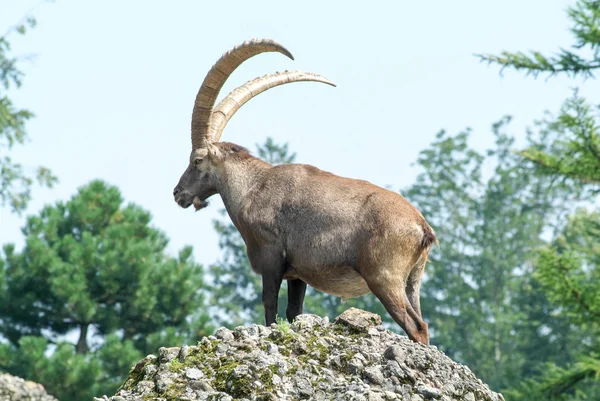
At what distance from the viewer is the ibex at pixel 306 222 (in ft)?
33.3

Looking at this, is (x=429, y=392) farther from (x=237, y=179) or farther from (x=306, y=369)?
(x=237, y=179)

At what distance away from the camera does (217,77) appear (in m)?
11.6

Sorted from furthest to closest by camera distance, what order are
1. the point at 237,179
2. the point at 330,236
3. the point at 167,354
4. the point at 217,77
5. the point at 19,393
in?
the point at 19,393 < the point at 217,77 < the point at 237,179 < the point at 330,236 < the point at 167,354

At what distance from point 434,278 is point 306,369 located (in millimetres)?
49304

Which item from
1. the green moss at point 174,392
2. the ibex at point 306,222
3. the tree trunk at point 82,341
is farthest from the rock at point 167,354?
the tree trunk at point 82,341

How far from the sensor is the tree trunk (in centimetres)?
3616

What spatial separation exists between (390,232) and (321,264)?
2.56 feet

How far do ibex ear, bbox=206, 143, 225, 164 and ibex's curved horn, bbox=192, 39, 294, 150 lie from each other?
146 millimetres

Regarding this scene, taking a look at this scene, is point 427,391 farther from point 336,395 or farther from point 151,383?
point 151,383

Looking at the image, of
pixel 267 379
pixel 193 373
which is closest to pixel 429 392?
pixel 267 379

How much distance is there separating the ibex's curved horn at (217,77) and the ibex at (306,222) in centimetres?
1

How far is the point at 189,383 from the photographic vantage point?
8.52 m

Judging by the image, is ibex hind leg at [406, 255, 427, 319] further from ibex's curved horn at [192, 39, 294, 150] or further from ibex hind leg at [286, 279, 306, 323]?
ibex's curved horn at [192, 39, 294, 150]

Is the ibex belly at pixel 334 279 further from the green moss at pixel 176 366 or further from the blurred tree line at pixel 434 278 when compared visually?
the blurred tree line at pixel 434 278
